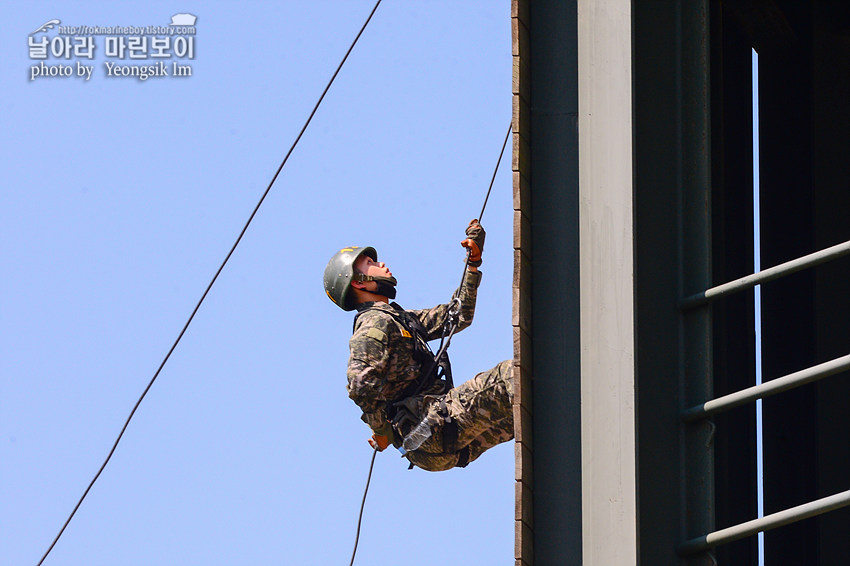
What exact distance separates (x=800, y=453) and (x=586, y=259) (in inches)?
105

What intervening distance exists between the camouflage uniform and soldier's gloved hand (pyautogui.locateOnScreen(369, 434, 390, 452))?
0.11 feet

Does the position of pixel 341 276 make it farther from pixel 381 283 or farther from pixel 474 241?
pixel 474 241

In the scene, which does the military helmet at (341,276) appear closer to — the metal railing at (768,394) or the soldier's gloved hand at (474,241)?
the soldier's gloved hand at (474,241)

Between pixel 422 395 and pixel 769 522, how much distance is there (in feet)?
18.3

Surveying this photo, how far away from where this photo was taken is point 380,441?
8.47 m

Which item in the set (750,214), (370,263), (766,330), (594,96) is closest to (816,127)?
(750,214)

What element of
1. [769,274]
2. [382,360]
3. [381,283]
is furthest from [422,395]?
[769,274]

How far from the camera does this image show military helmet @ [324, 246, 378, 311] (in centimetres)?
900

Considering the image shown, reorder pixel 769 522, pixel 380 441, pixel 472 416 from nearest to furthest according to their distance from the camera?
pixel 769 522, pixel 472 416, pixel 380 441

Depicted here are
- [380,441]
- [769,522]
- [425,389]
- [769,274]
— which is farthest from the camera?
[425,389]

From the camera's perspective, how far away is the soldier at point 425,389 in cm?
814

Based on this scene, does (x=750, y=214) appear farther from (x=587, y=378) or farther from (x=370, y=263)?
(x=370, y=263)

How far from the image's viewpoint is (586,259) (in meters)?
3.54

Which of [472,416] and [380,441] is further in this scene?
[380,441]
